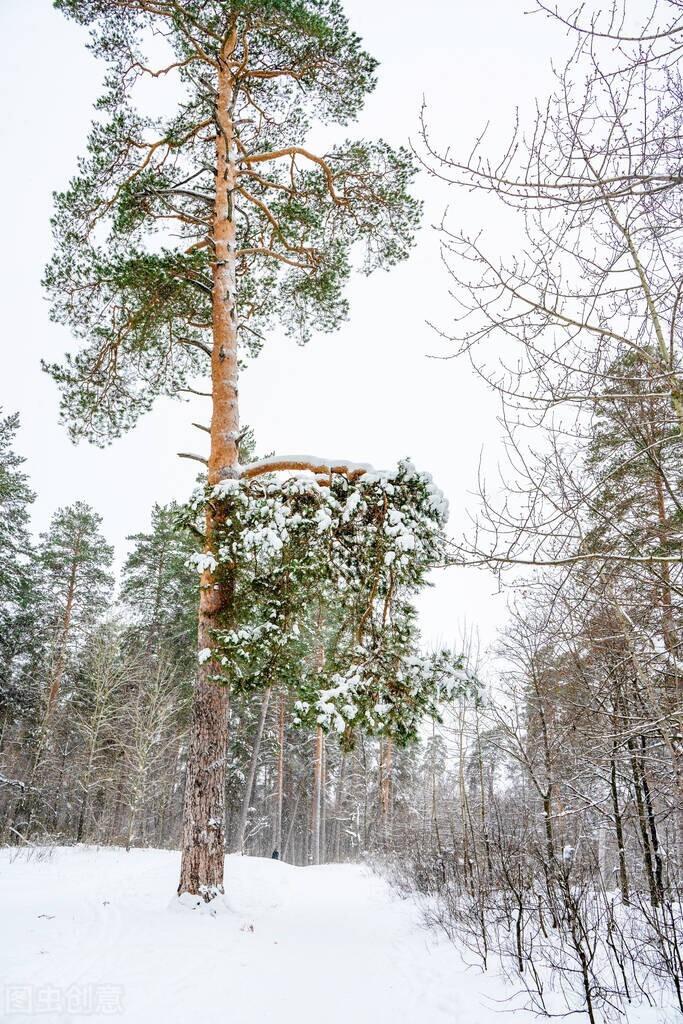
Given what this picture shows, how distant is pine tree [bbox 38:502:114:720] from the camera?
20.4m

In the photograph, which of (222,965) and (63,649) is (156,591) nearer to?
Result: (63,649)

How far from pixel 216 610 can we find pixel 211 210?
6.46m

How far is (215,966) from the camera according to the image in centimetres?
402

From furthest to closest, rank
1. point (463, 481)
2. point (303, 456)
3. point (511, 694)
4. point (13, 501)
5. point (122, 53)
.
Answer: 1. point (13, 501)
2. point (511, 694)
3. point (122, 53)
4. point (303, 456)
5. point (463, 481)

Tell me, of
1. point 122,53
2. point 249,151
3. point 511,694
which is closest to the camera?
point 122,53

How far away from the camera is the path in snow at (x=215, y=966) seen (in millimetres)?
3188

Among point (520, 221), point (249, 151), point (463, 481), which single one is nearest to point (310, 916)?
point (463, 481)

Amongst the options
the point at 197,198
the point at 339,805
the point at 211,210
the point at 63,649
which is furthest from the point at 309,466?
the point at 339,805

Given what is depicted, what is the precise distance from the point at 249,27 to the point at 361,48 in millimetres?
1572

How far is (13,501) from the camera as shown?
18.8m

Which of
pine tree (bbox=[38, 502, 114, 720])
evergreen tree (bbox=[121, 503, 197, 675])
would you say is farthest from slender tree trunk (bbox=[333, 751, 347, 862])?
pine tree (bbox=[38, 502, 114, 720])

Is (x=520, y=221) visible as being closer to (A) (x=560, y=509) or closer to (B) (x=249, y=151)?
(A) (x=560, y=509)

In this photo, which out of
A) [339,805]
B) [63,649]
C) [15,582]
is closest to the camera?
[15,582]

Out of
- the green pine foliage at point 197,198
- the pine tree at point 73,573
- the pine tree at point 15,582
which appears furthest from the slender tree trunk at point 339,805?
the green pine foliage at point 197,198
